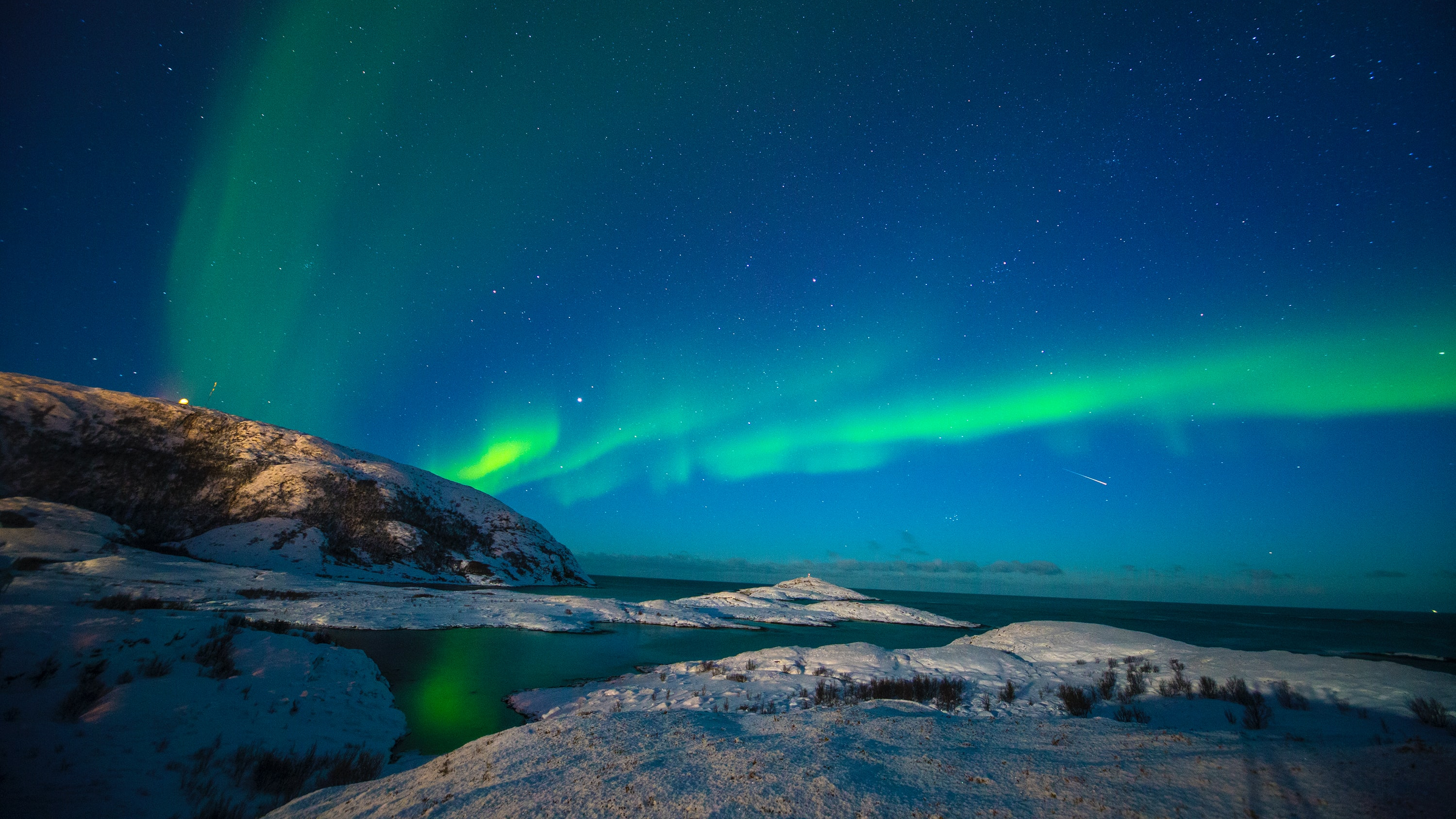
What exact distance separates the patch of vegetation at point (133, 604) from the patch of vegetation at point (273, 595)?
6.46 metres

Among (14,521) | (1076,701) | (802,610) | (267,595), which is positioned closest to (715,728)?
(1076,701)

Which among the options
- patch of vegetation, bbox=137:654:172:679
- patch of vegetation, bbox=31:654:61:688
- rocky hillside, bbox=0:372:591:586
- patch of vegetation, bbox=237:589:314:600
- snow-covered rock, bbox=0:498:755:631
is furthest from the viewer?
rocky hillside, bbox=0:372:591:586

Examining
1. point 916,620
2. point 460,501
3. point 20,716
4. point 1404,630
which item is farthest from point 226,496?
point 1404,630

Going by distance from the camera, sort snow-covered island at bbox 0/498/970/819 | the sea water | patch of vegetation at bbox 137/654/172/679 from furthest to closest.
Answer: the sea water, patch of vegetation at bbox 137/654/172/679, snow-covered island at bbox 0/498/970/819

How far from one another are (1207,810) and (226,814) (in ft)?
35.0

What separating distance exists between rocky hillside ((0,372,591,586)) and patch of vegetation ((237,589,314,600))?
39522mm

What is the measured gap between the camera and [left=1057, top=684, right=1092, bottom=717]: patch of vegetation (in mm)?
11383

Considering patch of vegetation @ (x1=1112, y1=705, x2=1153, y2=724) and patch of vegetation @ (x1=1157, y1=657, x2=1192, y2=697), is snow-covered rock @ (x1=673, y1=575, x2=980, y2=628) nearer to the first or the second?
patch of vegetation @ (x1=1157, y1=657, x2=1192, y2=697)

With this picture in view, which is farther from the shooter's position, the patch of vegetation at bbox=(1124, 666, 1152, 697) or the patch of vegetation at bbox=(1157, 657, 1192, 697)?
the patch of vegetation at bbox=(1124, 666, 1152, 697)

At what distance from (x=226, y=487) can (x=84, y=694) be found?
84.7m

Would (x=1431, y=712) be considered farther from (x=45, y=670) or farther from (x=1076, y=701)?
(x=45, y=670)

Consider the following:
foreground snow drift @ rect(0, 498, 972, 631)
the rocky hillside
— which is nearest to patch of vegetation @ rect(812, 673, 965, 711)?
foreground snow drift @ rect(0, 498, 972, 631)

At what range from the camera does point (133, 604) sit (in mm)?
17391

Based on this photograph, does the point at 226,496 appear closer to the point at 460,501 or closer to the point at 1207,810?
the point at 460,501
